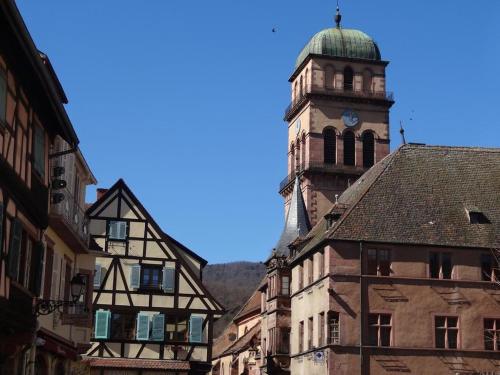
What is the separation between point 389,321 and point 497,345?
5.02m

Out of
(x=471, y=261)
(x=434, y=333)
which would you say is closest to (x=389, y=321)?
(x=434, y=333)

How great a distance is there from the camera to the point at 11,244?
59.4ft

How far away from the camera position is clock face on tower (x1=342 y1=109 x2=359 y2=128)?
79375mm

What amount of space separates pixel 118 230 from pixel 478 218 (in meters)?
17.5

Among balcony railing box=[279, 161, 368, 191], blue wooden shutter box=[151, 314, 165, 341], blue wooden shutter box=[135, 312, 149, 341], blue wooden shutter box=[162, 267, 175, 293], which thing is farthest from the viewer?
balcony railing box=[279, 161, 368, 191]

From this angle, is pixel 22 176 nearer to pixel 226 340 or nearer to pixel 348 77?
pixel 348 77

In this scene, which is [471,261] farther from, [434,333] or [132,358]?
[132,358]

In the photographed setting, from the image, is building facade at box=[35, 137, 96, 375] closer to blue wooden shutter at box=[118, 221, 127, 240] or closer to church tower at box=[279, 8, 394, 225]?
blue wooden shutter at box=[118, 221, 127, 240]

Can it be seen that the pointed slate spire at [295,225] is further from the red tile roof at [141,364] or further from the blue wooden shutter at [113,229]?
the red tile roof at [141,364]

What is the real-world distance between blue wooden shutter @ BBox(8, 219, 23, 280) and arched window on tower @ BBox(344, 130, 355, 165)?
60862mm

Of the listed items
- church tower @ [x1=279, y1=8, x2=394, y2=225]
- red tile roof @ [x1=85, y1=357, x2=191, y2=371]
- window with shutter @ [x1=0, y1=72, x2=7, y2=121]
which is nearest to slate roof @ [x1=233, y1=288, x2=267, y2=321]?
church tower @ [x1=279, y1=8, x2=394, y2=225]

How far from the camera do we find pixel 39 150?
2122 cm

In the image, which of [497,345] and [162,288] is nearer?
[497,345]

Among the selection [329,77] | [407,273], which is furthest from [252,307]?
[407,273]
